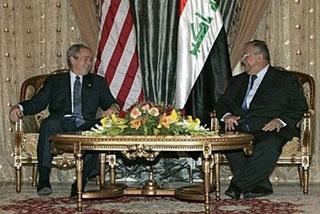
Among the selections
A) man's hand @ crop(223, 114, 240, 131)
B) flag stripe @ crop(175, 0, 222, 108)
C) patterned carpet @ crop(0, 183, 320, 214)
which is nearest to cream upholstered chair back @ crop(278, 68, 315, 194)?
patterned carpet @ crop(0, 183, 320, 214)

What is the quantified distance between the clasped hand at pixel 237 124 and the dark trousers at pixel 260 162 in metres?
0.05

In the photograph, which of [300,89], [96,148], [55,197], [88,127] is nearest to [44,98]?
[88,127]

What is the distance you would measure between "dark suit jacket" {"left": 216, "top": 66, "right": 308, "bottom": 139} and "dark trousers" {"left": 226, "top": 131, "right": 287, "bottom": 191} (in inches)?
5.4

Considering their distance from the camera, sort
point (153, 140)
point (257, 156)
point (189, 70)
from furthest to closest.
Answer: point (189, 70) < point (257, 156) < point (153, 140)

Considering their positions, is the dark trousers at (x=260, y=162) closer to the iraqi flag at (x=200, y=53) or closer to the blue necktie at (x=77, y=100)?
the iraqi flag at (x=200, y=53)

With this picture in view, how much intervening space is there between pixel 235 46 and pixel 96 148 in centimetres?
283

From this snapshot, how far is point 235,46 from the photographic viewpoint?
846 cm

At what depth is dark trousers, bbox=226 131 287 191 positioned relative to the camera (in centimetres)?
689

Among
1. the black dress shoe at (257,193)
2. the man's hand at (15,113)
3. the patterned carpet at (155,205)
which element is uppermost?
the man's hand at (15,113)

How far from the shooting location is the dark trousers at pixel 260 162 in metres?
6.89

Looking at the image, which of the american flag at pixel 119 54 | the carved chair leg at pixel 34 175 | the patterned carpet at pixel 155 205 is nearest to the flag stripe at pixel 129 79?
the american flag at pixel 119 54

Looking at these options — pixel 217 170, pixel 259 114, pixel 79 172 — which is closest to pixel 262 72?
pixel 259 114

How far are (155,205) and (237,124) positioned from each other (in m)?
1.23

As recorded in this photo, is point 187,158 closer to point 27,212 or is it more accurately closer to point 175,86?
point 175,86
